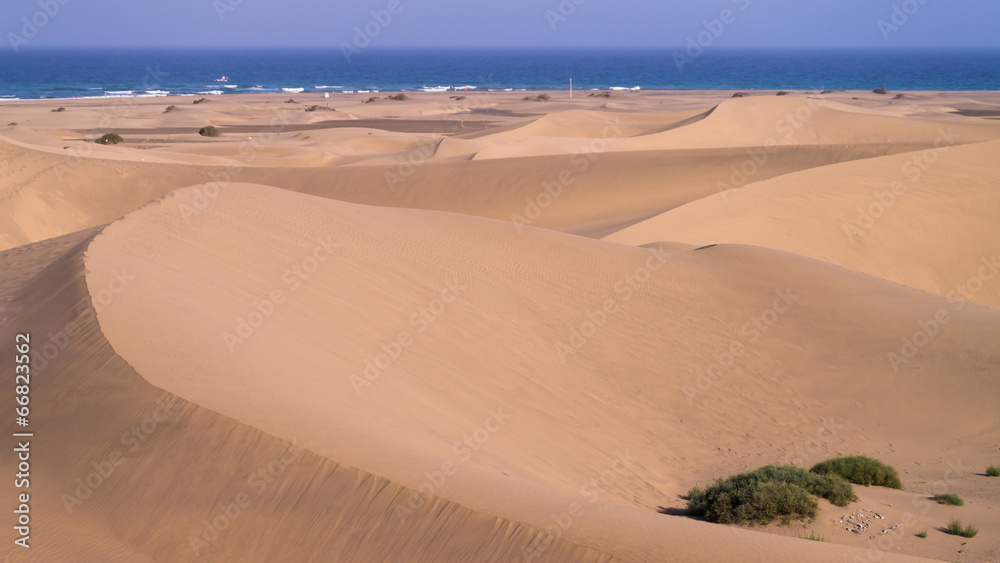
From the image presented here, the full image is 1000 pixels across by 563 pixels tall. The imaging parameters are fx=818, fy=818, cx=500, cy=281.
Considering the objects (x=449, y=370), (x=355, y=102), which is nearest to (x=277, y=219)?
(x=449, y=370)

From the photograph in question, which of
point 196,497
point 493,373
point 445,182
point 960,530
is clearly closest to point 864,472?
point 960,530

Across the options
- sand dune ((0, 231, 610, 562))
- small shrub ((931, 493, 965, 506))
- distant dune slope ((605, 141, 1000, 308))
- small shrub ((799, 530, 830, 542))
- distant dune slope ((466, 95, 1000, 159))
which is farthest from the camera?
distant dune slope ((466, 95, 1000, 159))

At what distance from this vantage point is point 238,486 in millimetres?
5270

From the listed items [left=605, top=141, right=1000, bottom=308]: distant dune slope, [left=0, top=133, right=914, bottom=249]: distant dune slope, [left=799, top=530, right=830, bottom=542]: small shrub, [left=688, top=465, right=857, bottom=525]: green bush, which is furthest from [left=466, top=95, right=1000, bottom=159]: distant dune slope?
[left=799, top=530, right=830, bottom=542]: small shrub

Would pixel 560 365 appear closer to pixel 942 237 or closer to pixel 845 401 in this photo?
pixel 845 401

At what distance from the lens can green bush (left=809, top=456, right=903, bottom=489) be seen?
→ 7.00 metres

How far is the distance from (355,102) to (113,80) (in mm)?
58891

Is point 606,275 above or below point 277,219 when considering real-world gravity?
below

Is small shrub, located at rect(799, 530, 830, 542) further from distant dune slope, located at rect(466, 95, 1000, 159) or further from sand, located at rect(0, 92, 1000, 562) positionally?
distant dune slope, located at rect(466, 95, 1000, 159)

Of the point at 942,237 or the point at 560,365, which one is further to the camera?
the point at 942,237

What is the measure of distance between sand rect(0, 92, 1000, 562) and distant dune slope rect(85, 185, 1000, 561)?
4 cm

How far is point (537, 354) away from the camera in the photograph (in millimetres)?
9711

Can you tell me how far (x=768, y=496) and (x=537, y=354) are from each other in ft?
13.8

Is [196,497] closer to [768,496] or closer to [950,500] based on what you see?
[768,496]
